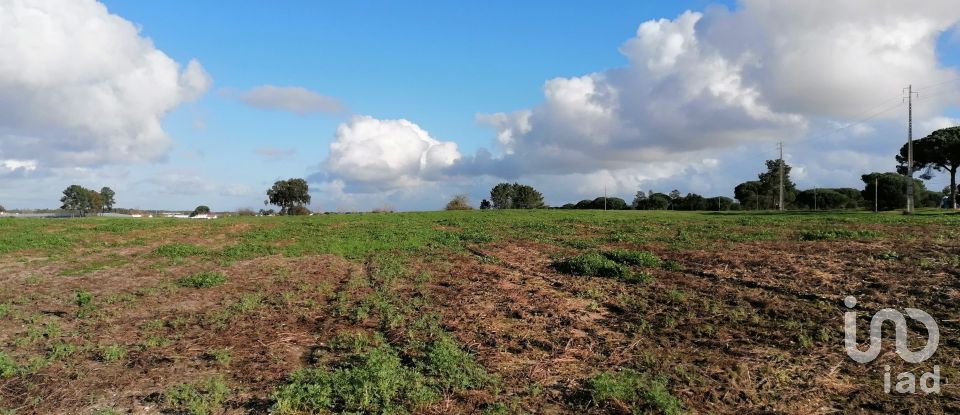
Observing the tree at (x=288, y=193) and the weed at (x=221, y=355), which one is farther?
the tree at (x=288, y=193)

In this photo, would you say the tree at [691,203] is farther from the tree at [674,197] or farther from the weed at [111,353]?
the weed at [111,353]

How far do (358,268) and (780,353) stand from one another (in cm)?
1043

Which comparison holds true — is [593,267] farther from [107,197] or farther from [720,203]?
[107,197]

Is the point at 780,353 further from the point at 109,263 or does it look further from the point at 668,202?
the point at 668,202

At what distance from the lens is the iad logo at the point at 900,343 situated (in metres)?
5.85

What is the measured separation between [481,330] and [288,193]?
247ft

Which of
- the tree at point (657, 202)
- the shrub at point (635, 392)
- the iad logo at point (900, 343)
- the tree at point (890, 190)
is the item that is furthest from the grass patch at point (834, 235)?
the tree at point (657, 202)

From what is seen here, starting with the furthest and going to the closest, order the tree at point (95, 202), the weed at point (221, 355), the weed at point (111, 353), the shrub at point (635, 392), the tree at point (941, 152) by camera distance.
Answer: the tree at point (95, 202) → the tree at point (941, 152) → the weed at point (111, 353) → the weed at point (221, 355) → the shrub at point (635, 392)

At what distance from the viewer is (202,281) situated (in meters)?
12.2

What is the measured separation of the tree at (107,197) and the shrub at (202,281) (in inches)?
4139

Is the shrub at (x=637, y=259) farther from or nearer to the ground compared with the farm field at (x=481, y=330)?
farther from the ground

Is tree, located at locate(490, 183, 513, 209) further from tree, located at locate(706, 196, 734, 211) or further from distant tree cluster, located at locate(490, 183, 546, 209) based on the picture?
tree, located at locate(706, 196, 734, 211)

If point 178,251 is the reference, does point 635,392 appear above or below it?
below

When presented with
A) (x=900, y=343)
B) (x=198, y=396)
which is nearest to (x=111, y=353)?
(x=198, y=396)
